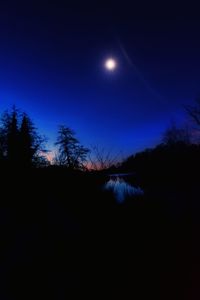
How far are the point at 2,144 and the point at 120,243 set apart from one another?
2649 cm

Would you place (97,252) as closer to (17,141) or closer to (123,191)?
(123,191)

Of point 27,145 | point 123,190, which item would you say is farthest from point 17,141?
point 123,190

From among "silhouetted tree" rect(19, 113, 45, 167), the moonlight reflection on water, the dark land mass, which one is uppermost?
"silhouetted tree" rect(19, 113, 45, 167)

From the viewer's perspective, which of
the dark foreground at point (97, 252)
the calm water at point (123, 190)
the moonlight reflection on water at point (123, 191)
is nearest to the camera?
the dark foreground at point (97, 252)

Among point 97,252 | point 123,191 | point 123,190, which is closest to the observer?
point 97,252

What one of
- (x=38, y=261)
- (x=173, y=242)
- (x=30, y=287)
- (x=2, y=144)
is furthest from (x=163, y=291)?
(x=2, y=144)

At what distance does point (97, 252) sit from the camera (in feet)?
14.1

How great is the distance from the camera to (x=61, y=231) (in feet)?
17.6

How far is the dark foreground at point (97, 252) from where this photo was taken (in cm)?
296

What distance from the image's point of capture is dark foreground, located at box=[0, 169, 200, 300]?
116 inches

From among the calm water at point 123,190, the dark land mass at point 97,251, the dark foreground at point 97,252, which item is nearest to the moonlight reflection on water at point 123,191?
the calm water at point 123,190

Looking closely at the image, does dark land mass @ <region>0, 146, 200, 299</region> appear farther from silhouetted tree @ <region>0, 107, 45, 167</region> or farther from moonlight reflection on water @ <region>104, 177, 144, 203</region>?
silhouetted tree @ <region>0, 107, 45, 167</region>

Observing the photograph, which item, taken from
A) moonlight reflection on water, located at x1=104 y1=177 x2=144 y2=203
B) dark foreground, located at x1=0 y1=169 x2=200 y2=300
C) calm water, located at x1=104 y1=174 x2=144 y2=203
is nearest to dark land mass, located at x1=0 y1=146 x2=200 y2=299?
dark foreground, located at x1=0 y1=169 x2=200 y2=300

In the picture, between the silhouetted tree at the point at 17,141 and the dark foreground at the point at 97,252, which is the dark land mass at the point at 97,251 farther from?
the silhouetted tree at the point at 17,141
